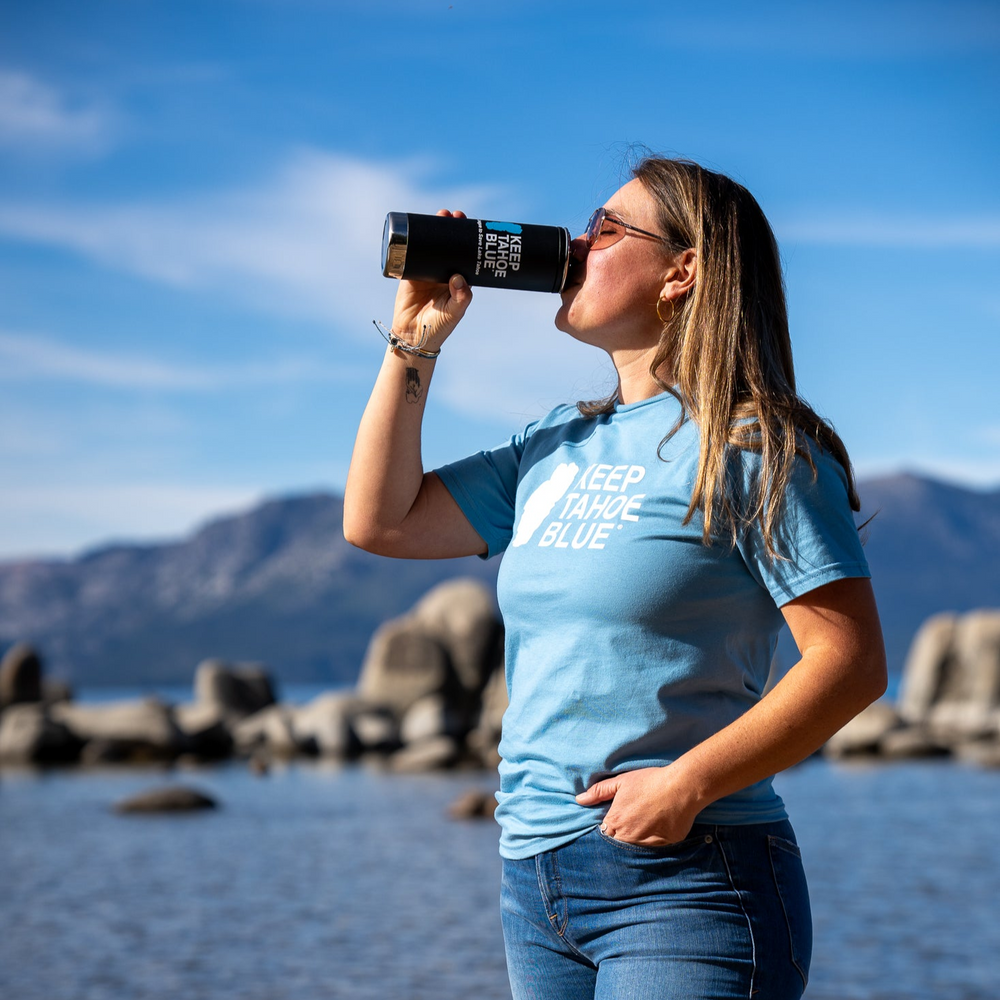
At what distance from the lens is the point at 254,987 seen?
29.1 ft

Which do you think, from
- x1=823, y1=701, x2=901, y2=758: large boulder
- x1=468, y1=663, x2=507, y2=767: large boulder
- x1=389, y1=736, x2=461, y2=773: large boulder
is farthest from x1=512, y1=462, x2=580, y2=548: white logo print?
x1=823, y1=701, x2=901, y2=758: large boulder

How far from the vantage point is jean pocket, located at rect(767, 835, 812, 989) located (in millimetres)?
1870

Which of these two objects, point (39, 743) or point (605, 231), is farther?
point (39, 743)

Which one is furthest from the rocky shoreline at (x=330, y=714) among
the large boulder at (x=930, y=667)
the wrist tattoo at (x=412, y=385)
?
the wrist tattoo at (x=412, y=385)

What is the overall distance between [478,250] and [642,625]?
0.77m

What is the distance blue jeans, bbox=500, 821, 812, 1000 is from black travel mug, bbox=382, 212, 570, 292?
987 mm

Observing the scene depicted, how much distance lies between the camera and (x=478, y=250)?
7.32 ft

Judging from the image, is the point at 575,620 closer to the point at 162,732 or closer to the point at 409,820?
the point at 409,820

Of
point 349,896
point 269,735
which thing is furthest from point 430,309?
point 269,735

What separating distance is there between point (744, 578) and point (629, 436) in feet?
1.13

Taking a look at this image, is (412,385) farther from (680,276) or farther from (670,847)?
(670,847)

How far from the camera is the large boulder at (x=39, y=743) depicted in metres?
27.0

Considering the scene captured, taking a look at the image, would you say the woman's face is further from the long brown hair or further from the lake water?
the lake water

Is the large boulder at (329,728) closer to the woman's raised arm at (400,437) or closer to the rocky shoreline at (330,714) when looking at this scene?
the rocky shoreline at (330,714)
